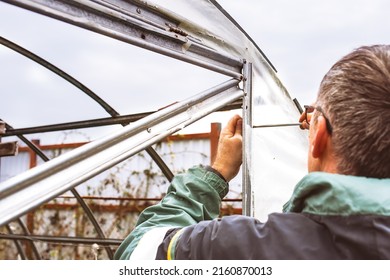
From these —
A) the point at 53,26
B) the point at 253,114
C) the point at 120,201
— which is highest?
the point at 53,26

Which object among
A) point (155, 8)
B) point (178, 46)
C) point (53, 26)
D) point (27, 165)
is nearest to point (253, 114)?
point (178, 46)

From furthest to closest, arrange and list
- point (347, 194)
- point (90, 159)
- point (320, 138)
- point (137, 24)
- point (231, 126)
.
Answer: point (231, 126) < point (137, 24) < point (90, 159) < point (320, 138) < point (347, 194)

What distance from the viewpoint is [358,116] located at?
127 centimetres

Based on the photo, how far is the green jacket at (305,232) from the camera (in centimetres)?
120

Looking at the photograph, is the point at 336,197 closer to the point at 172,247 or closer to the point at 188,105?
the point at 172,247

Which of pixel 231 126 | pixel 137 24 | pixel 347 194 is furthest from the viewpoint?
pixel 231 126

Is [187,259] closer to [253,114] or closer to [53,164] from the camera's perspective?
[53,164]

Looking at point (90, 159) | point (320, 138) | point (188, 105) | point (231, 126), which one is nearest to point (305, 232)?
point (320, 138)

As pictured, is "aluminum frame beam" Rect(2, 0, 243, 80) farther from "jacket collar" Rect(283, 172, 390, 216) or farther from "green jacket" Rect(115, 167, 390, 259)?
"jacket collar" Rect(283, 172, 390, 216)

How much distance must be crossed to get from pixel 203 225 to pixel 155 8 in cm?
95

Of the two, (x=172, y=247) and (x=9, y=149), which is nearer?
(x=172, y=247)

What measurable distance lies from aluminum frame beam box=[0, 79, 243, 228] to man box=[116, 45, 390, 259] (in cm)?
32

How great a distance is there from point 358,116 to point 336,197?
0.20 meters
